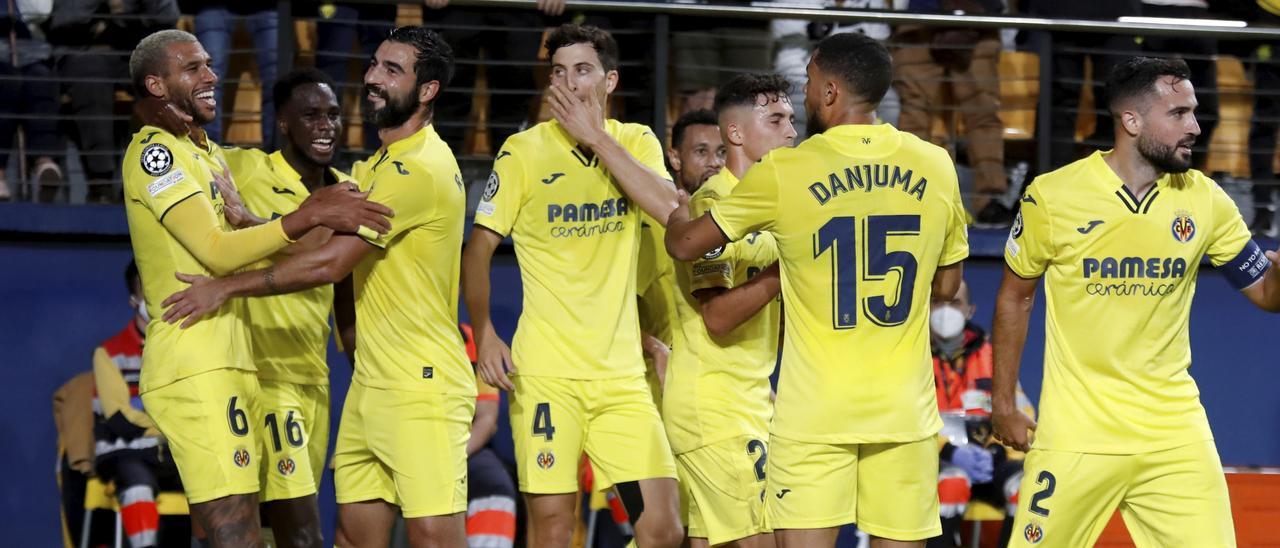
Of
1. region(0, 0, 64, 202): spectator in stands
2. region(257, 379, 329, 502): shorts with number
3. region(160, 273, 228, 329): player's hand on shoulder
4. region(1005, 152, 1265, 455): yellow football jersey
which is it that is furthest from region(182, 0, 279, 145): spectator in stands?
region(1005, 152, 1265, 455): yellow football jersey

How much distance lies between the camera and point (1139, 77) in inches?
217

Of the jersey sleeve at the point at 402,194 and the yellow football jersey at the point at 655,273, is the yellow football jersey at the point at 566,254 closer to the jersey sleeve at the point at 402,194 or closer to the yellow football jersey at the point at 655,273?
the jersey sleeve at the point at 402,194

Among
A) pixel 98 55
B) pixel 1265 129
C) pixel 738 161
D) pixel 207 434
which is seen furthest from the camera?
pixel 1265 129

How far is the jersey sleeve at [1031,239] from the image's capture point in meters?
5.47

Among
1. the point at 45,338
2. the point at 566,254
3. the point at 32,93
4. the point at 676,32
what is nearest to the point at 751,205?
the point at 566,254

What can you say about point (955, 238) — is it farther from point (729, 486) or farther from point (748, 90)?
point (729, 486)

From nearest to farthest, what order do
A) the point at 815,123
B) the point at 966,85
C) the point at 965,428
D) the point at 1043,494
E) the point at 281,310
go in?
the point at 815,123
the point at 1043,494
the point at 281,310
the point at 965,428
the point at 966,85

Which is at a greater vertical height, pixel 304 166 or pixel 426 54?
pixel 426 54

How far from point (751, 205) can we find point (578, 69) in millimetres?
1306

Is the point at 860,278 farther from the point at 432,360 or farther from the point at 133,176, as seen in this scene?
the point at 133,176

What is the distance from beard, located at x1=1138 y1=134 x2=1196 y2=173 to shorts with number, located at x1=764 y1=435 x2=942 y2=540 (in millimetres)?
1407

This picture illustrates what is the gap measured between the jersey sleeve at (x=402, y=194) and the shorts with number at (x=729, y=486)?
1.47 m

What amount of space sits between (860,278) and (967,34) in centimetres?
451

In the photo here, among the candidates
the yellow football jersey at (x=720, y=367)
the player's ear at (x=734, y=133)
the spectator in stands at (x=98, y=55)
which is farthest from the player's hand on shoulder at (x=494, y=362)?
the spectator in stands at (x=98, y=55)
